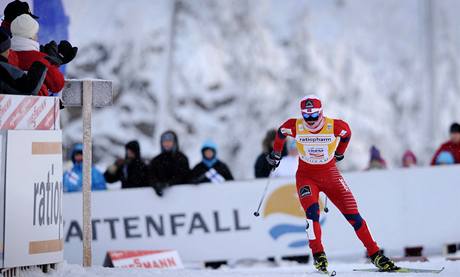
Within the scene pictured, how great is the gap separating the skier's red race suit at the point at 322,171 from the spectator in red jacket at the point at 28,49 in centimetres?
248

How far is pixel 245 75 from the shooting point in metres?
33.6

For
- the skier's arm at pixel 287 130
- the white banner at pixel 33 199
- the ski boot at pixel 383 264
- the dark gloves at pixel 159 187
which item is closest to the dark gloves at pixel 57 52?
the white banner at pixel 33 199

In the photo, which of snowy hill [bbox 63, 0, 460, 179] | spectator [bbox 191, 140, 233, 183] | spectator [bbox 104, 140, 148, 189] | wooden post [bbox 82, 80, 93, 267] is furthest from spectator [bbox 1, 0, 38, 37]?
snowy hill [bbox 63, 0, 460, 179]

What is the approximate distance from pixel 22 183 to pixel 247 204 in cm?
548

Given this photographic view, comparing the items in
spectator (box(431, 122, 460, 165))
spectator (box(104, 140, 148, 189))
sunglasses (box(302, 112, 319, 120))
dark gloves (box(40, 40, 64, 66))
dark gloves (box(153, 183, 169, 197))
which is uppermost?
dark gloves (box(40, 40, 64, 66))

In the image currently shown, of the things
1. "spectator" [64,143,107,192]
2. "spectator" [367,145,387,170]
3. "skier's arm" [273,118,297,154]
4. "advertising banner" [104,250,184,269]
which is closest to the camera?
"skier's arm" [273,118,297,154]

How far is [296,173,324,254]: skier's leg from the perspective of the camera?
10.4m

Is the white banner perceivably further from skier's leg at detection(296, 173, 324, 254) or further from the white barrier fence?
the white barrier fence

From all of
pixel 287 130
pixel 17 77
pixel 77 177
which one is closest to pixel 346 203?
pixel 287 130

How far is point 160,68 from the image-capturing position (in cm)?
3269

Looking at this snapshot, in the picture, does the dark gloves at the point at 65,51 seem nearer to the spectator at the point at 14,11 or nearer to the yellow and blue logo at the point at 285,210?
the spectator at the point at 14,11

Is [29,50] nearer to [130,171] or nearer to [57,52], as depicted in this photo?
[57,52]

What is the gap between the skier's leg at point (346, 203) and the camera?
10430mm

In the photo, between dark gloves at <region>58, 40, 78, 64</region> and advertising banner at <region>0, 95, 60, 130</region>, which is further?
dark gloves at <region>58, 40, 78, 64</region>
